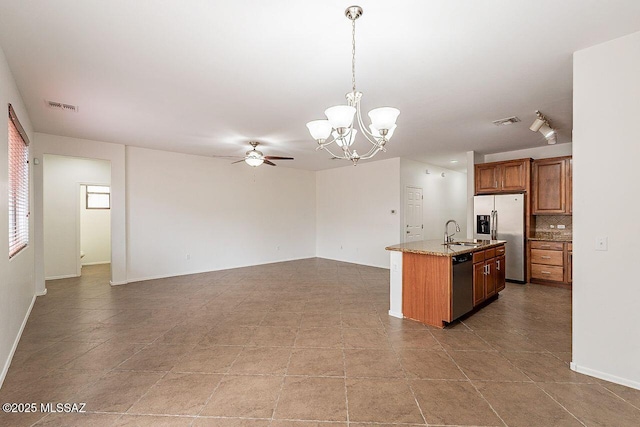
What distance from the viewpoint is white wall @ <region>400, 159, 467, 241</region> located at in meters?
7.29

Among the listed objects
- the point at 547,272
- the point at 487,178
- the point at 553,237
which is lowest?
the point at 547,272

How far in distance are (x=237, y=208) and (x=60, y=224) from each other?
12.2 ft

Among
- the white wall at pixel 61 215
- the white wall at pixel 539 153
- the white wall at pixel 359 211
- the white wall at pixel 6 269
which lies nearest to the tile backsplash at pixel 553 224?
the white wall at pixel 539 153

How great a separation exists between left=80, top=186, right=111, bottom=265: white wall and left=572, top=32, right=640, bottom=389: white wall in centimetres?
970

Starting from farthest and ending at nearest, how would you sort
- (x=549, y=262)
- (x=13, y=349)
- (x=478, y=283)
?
(x=549, y=262)
(x=478, y=283)
(x=13, y=349)

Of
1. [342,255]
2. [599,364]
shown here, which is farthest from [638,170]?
[342,255]

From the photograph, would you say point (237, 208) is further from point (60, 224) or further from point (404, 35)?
point (404, 35)

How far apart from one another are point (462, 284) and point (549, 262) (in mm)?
3116

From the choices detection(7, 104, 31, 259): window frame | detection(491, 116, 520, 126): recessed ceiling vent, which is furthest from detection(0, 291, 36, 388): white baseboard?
detection(491, 116, 520, 126): recessed ceiling vent

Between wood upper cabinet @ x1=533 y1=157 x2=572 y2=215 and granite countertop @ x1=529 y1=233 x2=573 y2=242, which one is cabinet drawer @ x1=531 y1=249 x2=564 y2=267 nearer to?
granite countertop @ x1=529 y1=233 x2=573 y2=242

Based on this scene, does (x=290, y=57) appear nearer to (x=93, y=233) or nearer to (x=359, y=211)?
(x=359, y=211)

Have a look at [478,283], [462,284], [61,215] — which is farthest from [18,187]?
[478,283]

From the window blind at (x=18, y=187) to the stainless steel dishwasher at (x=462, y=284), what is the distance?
4.64 meters

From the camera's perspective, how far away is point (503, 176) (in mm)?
5980
